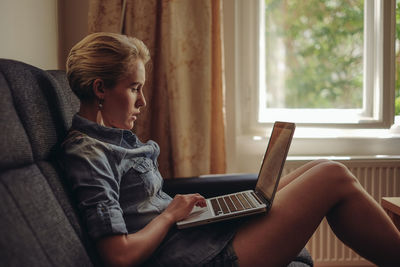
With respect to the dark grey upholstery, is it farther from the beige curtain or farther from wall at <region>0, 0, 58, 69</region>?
the beige curtain

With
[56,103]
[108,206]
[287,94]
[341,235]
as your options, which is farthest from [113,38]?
[287,94]

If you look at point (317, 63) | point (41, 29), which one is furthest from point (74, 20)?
point (317, 63)

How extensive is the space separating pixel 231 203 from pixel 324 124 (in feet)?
3.81

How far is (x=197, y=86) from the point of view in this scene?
5.90 ft

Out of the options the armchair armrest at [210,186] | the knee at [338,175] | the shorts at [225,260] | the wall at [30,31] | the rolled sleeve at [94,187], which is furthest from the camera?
the armchair armrest at [210,186]

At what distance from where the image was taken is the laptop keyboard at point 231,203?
108cm

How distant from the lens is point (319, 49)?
90.0 inches

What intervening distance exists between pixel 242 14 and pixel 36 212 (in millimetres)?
1649

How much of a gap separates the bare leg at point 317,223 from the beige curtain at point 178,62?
727mm

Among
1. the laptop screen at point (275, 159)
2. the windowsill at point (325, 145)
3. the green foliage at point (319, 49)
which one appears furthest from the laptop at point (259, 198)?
the green foliage at point (319, 49)

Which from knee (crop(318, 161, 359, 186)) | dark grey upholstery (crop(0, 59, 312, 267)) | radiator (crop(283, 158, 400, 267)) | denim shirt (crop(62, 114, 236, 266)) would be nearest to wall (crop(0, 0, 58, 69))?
dark grey upholstery (crop(0, 59, 312, 267))

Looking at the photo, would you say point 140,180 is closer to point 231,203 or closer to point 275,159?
point 231,203

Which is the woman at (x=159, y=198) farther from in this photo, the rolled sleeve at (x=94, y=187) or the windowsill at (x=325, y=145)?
the windowsill at (x=325, y=145)

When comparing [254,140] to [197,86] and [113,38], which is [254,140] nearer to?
[197,86]
